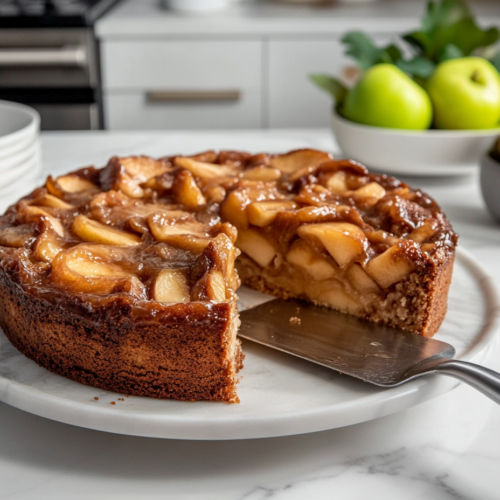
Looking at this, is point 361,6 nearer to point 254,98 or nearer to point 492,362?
point 254,98

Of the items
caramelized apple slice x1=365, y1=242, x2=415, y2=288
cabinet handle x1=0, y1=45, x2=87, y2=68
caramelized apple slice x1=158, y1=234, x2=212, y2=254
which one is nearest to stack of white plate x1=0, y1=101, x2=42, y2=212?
caramelized apple slice x1=158, y1=234, x2=212, y2=254

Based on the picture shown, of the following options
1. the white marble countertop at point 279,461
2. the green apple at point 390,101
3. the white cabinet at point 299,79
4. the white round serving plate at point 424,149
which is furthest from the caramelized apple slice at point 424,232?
the white cabinet at point 299,79

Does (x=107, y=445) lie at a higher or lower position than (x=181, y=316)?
lower

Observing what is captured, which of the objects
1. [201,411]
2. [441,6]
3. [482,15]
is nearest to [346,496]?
[201,411]

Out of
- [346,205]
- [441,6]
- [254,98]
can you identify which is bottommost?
[254,98]

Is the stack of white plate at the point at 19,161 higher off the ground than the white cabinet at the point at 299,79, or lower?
higher

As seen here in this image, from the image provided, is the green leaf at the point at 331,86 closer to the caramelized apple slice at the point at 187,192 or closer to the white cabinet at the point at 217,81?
the caramelized apple slice at the point at 187,192

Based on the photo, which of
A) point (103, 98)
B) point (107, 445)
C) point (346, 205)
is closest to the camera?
point (107, 445)
